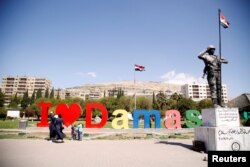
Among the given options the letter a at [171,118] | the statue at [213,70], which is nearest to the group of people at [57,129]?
the statue at [213,70]

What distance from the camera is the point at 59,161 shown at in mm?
9188

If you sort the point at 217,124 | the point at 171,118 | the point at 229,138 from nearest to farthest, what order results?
the point at 229,138, the point at 217,124, the point at 171,118

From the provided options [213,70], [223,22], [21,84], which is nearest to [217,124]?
[213,70]

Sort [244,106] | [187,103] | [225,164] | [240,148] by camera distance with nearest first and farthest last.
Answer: [225,164]
[240,148]
[244,106]
[187,103]

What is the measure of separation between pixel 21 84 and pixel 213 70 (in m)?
160

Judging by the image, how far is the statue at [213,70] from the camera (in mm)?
12455

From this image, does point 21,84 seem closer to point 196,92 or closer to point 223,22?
point 196,92

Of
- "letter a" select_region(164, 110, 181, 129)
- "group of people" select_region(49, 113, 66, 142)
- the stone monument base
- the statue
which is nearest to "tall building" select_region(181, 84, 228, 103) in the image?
"letter a" select_region(164, 110, 181, 129)

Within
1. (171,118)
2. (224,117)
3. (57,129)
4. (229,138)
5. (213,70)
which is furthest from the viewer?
(171,118)

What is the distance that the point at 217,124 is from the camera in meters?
11.4

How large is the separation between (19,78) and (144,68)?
140084 millimetres

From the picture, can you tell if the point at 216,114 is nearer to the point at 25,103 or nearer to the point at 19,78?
the point at 25,103

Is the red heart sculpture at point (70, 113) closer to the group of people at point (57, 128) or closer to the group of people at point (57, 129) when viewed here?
the group of people at point (57, 129)

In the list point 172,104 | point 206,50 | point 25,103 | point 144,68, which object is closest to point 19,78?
point 25,103
